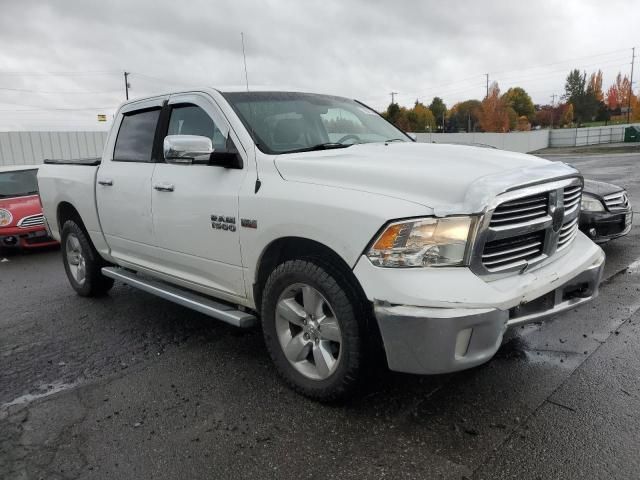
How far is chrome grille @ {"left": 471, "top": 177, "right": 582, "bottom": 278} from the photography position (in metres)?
2.53

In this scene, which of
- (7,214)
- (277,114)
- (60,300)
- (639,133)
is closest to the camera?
(277,114)

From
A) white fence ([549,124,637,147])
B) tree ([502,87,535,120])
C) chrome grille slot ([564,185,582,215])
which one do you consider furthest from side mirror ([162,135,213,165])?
tree ([502,87,535,120])

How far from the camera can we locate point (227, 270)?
344cm

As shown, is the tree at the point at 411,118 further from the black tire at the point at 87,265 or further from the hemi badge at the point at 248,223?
the hemi badge at the point at 248,223

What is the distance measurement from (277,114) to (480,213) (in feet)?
5.91

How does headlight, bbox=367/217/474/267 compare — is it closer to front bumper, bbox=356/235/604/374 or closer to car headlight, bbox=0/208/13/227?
front bumper, bbox=356/235/604/374

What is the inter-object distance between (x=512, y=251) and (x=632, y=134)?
174 feet

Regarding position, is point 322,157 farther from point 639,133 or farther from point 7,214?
point 639,133

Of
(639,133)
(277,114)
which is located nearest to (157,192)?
(277,114)

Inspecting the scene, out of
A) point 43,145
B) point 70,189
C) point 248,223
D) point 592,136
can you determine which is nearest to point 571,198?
point 248,223

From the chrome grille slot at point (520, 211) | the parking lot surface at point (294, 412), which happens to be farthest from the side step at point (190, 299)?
the chrome grille slot at point (520, 211)

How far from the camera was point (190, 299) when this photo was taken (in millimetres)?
3719

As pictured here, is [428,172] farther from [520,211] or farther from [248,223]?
[248,223]

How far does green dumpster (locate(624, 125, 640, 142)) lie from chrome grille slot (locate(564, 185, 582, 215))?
5138cm
